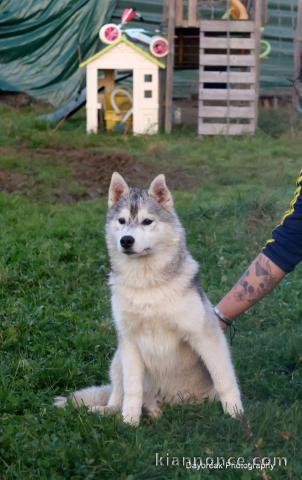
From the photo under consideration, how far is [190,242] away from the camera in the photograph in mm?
7012

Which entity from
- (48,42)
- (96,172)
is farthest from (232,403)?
(48,42)

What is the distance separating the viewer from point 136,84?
12070mm

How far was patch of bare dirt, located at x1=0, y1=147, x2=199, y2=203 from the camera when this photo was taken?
8883 millimetres

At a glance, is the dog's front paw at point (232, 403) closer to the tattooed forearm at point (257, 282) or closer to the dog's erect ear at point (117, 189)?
the tattooed forearm at point (257, 282)

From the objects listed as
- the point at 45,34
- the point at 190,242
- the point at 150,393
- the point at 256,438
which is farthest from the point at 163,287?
the point at 45,34

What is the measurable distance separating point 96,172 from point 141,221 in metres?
5.55

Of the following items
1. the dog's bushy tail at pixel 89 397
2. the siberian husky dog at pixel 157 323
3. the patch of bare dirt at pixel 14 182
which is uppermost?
the siberian husky dog at pixel 157 323

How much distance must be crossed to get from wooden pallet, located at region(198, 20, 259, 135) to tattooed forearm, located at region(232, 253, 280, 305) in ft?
26.1

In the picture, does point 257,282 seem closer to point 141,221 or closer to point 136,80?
point 141,221

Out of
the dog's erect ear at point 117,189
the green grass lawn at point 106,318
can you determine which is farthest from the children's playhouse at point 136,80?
the dog's erect ear at point 117,189

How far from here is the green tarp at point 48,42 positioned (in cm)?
1483

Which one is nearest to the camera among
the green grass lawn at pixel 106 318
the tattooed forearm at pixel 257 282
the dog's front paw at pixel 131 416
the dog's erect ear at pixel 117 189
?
the green grass lawn at pixel 106 318

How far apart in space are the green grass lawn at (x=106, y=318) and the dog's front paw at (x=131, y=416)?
0.08 m

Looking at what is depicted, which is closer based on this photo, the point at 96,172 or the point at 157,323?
the point at 157,323
